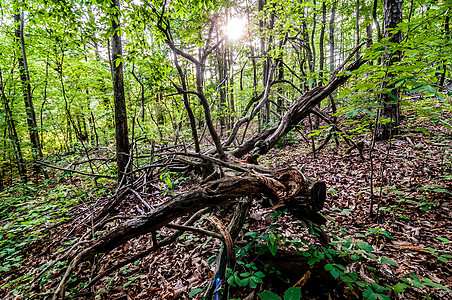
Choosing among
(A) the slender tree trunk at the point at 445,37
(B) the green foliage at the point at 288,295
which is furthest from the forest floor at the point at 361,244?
(A) the slender tree trunk at the point at 445,37

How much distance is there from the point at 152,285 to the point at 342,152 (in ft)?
19.0

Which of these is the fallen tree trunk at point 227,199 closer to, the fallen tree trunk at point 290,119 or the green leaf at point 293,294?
the green leaf at point 293,294

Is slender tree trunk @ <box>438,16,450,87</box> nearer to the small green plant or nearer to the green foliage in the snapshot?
the green foliage

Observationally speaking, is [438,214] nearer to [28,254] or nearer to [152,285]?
[152,285]

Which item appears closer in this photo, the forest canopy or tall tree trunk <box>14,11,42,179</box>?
the forest canopy

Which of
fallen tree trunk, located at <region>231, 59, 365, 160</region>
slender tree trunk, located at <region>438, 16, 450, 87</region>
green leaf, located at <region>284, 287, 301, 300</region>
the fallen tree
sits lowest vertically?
green leaf, located at <region>284, 287, 301, 300</region>

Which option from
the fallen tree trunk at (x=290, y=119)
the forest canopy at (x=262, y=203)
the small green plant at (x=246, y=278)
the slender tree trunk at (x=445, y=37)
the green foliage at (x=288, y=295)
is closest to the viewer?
the green foliage at (x=288, y=295)

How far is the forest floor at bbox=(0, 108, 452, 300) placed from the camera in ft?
6.30

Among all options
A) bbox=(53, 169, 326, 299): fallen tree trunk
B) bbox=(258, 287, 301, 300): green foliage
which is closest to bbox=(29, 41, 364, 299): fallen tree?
bbox=(53, 169, 326, 299): fallen tree trunk

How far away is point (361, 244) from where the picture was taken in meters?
1.78

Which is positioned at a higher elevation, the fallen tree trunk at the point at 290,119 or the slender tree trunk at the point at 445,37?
the slender tree trunk at the point at 445,37

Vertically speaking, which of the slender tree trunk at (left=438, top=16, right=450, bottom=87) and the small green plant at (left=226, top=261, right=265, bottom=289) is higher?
the slender tree trunk at (left=438, top=16, right=450, bottom=87)

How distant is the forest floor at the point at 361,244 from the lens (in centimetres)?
192

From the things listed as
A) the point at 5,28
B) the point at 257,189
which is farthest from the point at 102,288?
the point at 5,28
